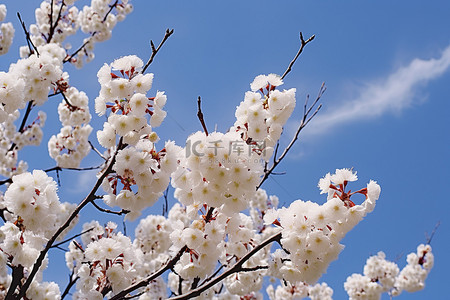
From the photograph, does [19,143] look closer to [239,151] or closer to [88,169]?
[88,169]

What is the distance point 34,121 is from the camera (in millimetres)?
10148

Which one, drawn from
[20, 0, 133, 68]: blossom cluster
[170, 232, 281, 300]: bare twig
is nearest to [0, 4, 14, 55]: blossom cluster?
[20, 0, 133, 68]: blossom cluster

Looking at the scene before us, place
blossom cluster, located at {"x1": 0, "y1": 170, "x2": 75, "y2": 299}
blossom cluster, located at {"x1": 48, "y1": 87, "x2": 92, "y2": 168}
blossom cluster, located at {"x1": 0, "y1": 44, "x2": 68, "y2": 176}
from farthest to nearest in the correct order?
blossom cluster, located at {"x1": 48, "y1": 87, "x2": 92, "y2": 168}
blossom cluster, located at {"x1": 0, "y1": 44, "x2": 68, "y2": 176}
blossom cluster, located at {"x1": 0, "y1": 170, "x2": 75, "y2": 299}

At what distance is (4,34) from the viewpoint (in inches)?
404

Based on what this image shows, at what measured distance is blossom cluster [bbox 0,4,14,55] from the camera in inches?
395

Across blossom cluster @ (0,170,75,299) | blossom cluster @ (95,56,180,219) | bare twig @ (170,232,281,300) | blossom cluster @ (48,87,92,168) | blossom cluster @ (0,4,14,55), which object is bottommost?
bare twig @ (170,232,281,300)

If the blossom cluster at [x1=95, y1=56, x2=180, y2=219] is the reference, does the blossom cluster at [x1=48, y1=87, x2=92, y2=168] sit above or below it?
above

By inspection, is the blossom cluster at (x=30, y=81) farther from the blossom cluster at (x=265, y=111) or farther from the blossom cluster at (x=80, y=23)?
the blossom cluster at (x=80, y=23)

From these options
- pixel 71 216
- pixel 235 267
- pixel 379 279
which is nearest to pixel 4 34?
pixel 71 216

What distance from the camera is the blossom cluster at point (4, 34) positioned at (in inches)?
395

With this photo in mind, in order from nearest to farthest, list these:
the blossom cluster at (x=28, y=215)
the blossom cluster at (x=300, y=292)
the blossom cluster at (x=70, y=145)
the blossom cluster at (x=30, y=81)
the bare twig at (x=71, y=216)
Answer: the blossom cluster at (x=28, y=215) → the bare twig at (x=71, y=216) → the blossom cluster at (x=30, y=81) → the blossom cluster at (x=70, y=145) → the blossom cluster at (x=300, y=292)

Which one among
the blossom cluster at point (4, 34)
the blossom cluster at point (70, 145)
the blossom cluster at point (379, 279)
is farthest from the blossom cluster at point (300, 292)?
the blossom cluster at point (4, 34)

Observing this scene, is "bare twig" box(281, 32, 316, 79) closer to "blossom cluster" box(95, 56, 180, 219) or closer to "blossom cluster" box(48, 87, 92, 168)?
"blossom cluster" box(95, 56, 180, 219)

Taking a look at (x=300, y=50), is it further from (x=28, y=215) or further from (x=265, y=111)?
(x=28, y=215)
